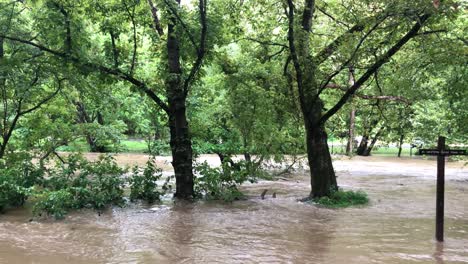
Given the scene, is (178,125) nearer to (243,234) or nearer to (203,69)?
(203,69)

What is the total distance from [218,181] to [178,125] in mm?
1928

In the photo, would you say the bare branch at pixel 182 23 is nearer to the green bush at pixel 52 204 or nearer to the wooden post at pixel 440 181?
the green bush at pixel 52 204

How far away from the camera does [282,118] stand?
16156 mm

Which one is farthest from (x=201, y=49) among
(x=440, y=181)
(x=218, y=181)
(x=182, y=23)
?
(x=440, y=181)

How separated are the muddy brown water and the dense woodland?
1007 millimetres

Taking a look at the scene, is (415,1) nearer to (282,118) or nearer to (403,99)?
(403,99)

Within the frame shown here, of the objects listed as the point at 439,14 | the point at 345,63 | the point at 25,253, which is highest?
the point at 439,14

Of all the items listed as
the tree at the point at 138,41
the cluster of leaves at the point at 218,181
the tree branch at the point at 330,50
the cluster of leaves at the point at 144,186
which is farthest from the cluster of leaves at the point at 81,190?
the tree branch at the point at 330,50

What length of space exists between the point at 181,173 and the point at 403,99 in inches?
279

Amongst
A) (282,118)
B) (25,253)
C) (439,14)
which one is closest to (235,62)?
(282,118)

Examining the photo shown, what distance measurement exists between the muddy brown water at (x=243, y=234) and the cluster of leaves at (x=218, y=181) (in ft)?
1.35

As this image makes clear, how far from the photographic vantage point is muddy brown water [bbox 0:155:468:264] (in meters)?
7.44

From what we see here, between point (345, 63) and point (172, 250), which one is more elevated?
point (345, 63)

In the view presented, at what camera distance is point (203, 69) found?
12633 mm
